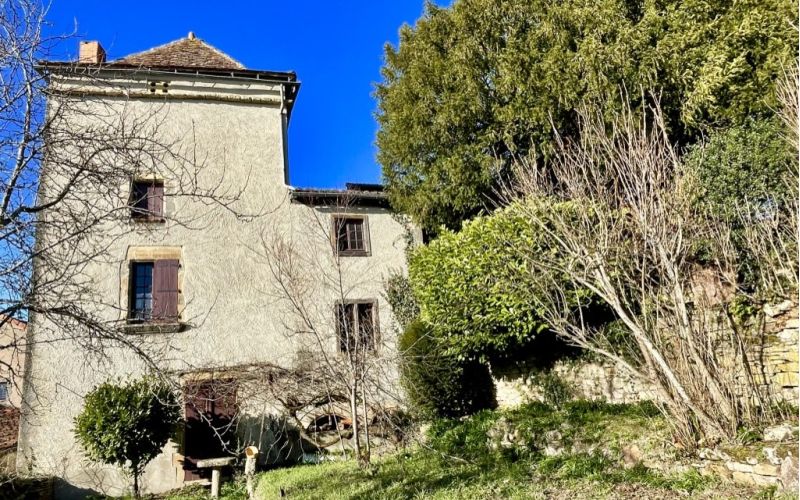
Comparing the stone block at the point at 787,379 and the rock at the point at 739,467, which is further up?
the stone block at the point at 787,379

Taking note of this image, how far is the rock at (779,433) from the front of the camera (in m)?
5.79

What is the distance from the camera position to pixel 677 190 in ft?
23.9

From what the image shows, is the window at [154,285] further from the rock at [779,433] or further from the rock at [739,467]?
the rock at [779,433]

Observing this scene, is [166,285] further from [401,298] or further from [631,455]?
[631,455]

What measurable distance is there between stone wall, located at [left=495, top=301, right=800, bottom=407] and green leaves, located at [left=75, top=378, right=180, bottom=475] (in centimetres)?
718

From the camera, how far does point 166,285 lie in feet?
43.1

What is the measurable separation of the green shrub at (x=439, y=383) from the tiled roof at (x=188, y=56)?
10.1m

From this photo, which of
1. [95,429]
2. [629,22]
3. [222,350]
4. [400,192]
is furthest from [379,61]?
[95,429]

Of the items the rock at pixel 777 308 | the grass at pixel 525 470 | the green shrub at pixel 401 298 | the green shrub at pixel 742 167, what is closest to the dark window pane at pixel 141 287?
the grass at pixel 525 470

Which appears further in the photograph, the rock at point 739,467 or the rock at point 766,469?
the rock at point 739,467

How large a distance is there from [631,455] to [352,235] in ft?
31.6

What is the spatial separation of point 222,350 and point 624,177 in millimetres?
9994

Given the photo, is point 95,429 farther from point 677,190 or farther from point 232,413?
point 677,190

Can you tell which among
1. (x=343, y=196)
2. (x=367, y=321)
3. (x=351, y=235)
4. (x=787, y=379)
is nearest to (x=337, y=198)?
(x=343, y=196)
